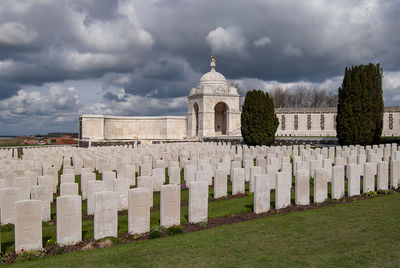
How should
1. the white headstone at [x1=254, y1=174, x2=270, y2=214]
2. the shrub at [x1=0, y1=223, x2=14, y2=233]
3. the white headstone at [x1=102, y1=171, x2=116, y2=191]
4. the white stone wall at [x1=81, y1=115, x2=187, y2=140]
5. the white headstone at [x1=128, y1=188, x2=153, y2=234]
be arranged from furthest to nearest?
the white stone wall at [x1=81, y1=115, x2=187, y2=140] → the white headstone at [x1=102, y1=171, x2=116, y2=191] → the white headstone at [x1=254, y1=174, x2=270, y2=214] → the shrub at [x1=0, y1=223, x2=14, y2=233] → the white headstone at [x1=128, y1=188, x2=153, y2=234]

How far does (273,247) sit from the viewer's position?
5.31 meters

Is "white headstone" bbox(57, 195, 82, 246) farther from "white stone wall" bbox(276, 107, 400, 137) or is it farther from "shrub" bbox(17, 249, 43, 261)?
"white stone wall" bbox(276, 107, 400, 137)

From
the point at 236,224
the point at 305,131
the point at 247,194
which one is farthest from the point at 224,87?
the point at 236,224

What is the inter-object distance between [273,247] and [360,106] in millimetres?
20866

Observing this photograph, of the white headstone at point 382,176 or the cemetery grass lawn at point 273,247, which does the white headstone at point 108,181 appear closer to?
the cemetery grass lawn at point 273,247

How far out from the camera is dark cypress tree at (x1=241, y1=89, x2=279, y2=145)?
26594 mm

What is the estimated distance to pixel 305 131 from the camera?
1941 inches

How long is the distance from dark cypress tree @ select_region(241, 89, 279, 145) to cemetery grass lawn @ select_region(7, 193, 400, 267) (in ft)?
64.7

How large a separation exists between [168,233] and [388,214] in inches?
179

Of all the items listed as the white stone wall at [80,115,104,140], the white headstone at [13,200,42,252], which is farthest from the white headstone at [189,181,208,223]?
the white stone wall at [80,115,104,140]

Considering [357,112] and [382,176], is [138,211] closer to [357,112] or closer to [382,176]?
[382,176]

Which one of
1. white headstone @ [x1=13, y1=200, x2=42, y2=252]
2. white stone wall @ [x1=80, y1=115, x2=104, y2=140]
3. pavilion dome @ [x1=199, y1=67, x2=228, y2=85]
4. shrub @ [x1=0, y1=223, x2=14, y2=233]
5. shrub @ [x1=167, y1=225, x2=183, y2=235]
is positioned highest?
pavilion dome @ [x1=199, y1=67, x2=228, y2=85]

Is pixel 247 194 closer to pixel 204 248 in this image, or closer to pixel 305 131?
pixel 204 248


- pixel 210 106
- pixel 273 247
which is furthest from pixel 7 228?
pixel 210 106
